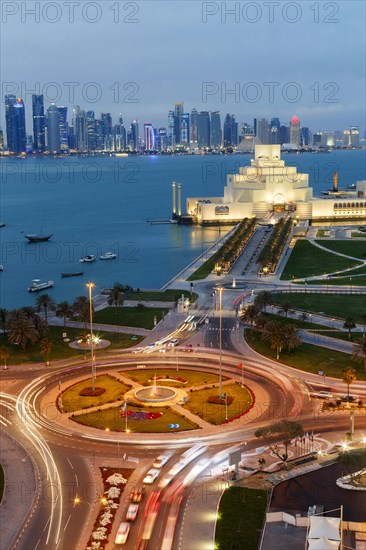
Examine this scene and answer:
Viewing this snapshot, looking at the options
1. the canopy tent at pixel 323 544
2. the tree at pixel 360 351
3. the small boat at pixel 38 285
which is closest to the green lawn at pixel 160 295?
the small boat at pixel 38 285

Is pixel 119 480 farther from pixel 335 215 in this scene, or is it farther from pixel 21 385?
pixel 335 215

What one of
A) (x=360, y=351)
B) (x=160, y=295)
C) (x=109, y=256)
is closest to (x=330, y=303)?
(x=160, y=295)

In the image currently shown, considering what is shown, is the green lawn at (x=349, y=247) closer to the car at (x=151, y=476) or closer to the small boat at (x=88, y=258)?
the small boat at (x=88, y=258)

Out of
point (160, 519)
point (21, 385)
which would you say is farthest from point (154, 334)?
point (160, 519)


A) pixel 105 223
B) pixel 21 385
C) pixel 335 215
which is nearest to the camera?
pixel 21 385

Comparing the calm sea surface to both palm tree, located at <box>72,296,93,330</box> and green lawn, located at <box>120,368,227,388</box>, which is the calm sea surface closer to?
palm tree, located at <box>72,296,93,330</box>

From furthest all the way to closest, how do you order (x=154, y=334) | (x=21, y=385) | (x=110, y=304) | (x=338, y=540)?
(x=110, y=304) < (x=154, y=334) < (x=21, y=385) < (x=338, y=540)

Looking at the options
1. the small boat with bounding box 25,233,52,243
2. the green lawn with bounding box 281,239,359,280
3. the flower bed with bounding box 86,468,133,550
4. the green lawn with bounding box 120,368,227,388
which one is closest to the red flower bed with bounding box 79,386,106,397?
the green lawn with bounding box 120,368,227,388
